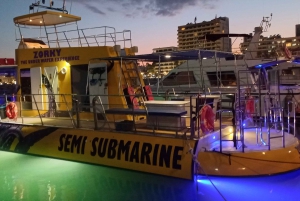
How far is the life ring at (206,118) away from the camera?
6.03 m

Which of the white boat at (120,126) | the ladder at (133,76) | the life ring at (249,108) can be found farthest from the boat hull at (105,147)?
the life ring at (249,108)

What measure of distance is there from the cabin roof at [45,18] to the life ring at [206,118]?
5.97 m

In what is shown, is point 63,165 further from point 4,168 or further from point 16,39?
point 16,39

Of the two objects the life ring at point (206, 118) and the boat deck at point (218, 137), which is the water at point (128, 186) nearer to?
the boat deck at point (218, 137)

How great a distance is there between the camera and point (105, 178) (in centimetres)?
677

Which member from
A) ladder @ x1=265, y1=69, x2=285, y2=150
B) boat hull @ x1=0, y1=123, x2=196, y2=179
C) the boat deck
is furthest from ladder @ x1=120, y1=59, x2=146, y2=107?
ladder @ x1=265, y1=69, x2=285, y2=150

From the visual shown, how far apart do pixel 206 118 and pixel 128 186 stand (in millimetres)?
2008

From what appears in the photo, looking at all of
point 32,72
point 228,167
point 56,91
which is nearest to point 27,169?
point 56,91

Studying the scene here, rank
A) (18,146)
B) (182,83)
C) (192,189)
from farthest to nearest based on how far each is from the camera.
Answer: (182,83)
(18,146)
(192,189)

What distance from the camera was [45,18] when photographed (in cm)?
1014

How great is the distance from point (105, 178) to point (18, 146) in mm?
2904

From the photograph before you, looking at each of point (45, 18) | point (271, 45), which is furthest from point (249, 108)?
point (271, 45)

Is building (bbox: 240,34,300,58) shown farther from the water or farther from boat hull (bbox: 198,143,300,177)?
the water

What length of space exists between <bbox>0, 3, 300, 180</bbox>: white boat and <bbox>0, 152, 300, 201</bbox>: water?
211 mm
